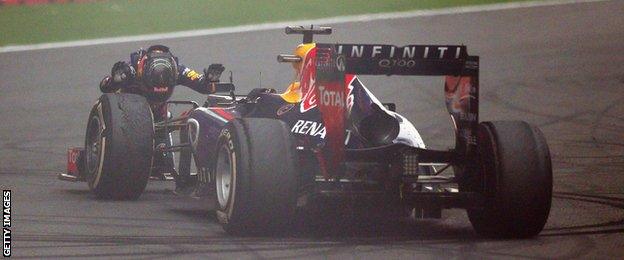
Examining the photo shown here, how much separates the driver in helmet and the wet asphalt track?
1.44ft

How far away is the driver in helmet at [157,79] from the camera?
13.0 meters

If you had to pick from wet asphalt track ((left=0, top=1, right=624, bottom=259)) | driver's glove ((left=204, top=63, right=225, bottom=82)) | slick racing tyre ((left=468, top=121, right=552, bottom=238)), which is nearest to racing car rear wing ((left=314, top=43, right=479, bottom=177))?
slick racing tyre ((left=468, top=121, right=552, bottom=238))

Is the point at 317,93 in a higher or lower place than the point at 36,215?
higher

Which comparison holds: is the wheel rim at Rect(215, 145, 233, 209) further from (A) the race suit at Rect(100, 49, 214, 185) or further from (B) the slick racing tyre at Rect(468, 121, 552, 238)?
(A) the race suit at Rect(100, 49, 214, 185)

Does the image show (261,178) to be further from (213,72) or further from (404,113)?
(404,113)

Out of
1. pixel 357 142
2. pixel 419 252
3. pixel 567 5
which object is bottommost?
pixel 419 252

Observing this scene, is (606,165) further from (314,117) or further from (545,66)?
(545,66)

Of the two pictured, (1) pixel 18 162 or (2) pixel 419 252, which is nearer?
(2) pixel 419 252

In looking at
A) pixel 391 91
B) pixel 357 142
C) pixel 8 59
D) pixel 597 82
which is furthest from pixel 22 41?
pixel 357 142

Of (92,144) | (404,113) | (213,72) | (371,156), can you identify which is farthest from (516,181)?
(404,113)

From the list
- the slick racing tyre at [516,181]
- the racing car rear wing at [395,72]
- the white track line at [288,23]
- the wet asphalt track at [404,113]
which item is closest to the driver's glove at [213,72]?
the wet asphalt track at [404,113]

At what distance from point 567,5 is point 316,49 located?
14182mm

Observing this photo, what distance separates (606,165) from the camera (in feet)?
45.9

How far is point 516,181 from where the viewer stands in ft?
32.3
